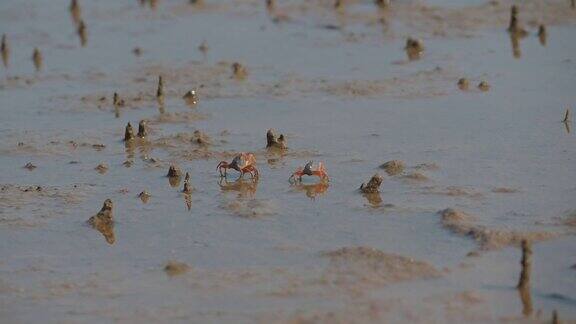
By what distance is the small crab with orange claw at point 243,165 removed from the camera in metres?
7.89

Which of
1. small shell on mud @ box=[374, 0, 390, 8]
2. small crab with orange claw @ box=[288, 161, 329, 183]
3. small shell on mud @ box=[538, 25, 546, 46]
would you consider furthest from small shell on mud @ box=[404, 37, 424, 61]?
small crab with orange claw @ box=[288, 161, 329, 183]

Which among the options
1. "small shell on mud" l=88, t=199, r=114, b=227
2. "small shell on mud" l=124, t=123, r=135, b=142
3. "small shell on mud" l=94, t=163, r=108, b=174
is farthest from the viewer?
"small shell on mud" l=124, t=123, r=135, b=142

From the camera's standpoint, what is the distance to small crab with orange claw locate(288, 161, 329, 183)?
304 inches

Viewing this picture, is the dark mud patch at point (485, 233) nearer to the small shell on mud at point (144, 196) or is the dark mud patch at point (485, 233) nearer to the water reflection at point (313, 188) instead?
the water reflection at point (313, 188)

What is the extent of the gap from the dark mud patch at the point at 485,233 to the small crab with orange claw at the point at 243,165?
1.52 meters

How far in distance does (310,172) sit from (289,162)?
620 mm

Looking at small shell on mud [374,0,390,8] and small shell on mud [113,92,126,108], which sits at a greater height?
small shell on mud [374,0,390,8]

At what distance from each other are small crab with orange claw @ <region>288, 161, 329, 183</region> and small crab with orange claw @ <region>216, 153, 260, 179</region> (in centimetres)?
26

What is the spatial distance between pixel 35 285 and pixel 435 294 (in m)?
2.14

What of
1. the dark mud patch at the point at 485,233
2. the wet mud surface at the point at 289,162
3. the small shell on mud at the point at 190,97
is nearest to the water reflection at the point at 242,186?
the wet mud surface at the point at 289,162

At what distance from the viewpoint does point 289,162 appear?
27.3 feet

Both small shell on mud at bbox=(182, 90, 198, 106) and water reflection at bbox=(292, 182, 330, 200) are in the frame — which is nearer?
water reflection at bbox=(292, 182, 330, 200)

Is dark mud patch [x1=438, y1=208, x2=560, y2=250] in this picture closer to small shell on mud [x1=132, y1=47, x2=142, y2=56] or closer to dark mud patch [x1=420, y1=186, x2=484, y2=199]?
dark mud patch [x1=420, y1=186, x2=484, y2=199]

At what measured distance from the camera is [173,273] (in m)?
6.46
